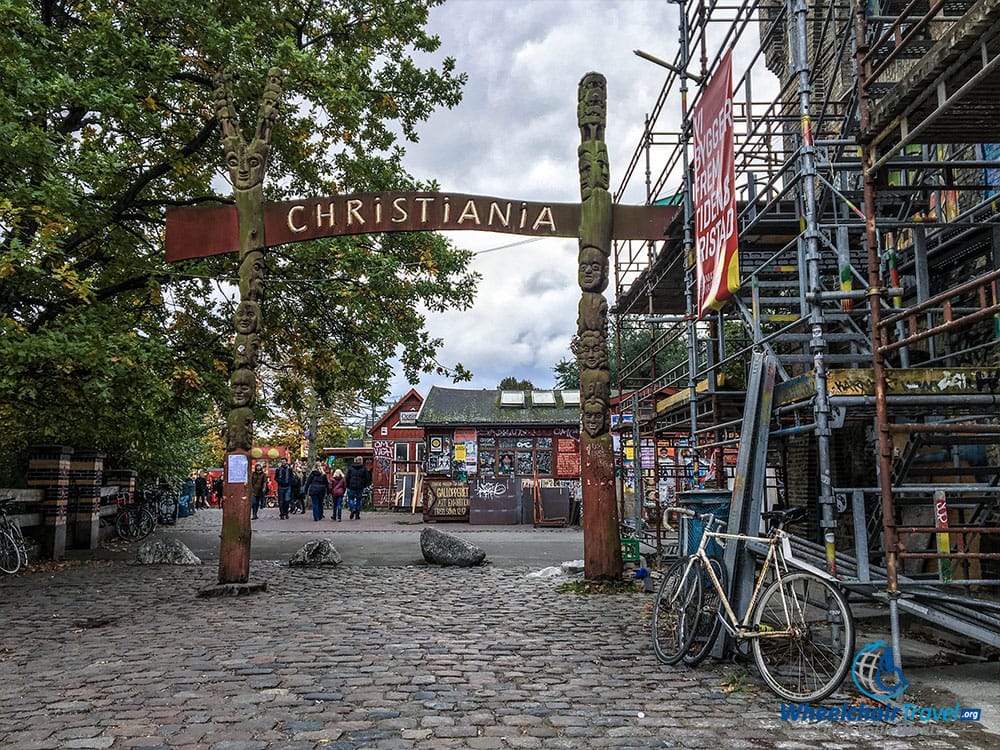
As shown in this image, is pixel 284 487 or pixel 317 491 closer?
pixel 317 491

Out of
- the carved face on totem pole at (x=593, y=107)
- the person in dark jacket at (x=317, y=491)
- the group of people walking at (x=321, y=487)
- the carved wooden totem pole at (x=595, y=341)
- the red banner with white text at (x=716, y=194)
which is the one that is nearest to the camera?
the red banner with white text at (x=716, y=194)

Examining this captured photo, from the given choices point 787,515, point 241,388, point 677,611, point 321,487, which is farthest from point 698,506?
point 321,487

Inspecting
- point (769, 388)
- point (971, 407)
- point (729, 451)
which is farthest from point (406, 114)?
point (729, 451)

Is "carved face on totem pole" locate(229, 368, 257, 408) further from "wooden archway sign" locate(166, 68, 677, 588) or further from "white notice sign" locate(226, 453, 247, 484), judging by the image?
"white notice sign" locate(226, 453, 247, 484)

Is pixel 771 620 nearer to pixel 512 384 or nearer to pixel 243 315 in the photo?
pixel 243 315

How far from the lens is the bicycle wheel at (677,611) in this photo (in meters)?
6.19

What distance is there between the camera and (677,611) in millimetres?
6480

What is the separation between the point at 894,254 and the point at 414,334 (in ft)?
30.6

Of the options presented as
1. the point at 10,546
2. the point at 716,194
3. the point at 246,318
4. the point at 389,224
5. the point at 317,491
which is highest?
the point at 389,224

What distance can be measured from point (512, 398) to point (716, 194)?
26760 mm

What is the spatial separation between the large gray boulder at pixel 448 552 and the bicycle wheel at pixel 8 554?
642cm

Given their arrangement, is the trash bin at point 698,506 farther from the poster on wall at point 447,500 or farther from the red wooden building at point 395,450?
the red wooden building at point 395,450
